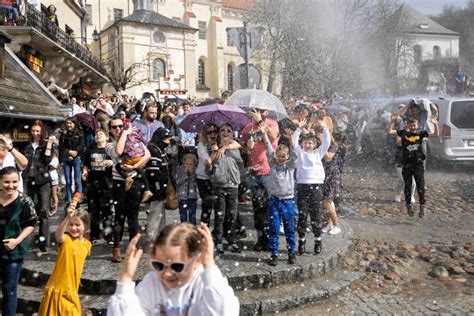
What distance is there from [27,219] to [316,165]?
3.70 meters

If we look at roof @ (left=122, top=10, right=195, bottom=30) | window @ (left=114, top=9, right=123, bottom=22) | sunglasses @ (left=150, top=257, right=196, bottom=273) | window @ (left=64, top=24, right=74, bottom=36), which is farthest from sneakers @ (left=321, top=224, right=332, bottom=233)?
window @ (left=114, top=9, right=123, bottom=22)

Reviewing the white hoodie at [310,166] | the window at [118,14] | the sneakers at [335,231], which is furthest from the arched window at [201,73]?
the white hoodie at [310,166]

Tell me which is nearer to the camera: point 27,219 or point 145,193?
point 27,219

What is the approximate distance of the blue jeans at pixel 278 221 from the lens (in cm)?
590

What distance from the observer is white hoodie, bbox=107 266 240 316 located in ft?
7.83

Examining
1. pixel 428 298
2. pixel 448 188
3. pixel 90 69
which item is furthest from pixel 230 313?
pixel 90 69

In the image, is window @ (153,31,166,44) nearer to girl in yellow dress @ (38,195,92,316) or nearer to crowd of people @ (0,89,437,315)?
crowd of people @ (0,89,437,315)

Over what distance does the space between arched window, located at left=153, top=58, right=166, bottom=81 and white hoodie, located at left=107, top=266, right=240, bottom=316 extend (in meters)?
58.9

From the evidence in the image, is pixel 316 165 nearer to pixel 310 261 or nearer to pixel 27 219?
pixel 310 261

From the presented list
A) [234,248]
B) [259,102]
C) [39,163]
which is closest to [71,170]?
[39,163]

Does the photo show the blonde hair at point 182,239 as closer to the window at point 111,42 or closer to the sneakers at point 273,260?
the sneakers at point 273,260

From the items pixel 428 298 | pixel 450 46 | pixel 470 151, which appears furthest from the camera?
pixel 450 46

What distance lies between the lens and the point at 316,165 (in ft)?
21.6

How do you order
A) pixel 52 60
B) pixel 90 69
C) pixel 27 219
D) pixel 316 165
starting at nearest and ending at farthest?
pixel 27 219 < pixel 316 165 < pixel 52 60 < pixel 90 69
